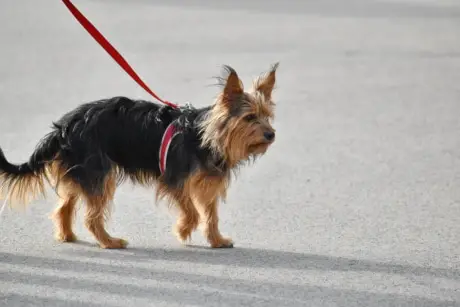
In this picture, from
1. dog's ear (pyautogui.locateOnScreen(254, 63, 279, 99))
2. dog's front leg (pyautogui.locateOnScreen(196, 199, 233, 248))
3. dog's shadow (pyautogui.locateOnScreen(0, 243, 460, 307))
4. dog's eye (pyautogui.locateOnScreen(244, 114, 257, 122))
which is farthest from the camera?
dog's front leg (pyautogui.locateOnScreen(196, 199, 233, 248))

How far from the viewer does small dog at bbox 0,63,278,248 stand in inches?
281

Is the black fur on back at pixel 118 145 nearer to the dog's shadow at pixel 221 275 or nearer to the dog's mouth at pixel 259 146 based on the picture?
the dog's mouth at pixel 259 146

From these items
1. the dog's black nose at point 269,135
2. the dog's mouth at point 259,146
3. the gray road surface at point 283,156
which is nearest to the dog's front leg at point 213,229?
the gray road surface at point 283,156

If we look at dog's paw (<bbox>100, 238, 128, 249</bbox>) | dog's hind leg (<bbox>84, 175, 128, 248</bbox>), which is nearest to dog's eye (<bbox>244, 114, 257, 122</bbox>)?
dog's hind leg (<bbox>84, 175, 128, 248</bbox>)

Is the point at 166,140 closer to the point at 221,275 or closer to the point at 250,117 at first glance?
the point at 250,117

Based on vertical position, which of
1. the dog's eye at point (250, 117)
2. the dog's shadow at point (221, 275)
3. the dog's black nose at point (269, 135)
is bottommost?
the dog's shadow at point (221, 275)

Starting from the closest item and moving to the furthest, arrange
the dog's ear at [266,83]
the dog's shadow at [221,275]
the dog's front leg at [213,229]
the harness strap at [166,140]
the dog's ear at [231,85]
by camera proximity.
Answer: the dog's shadow at [221,275] → the dog's ear at [231,85] → the dog's ear at [266,83] → the harness strap at [166,140] → the dog's front leg at [213,229]

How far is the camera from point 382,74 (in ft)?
46.6

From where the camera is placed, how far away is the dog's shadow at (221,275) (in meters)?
6.38

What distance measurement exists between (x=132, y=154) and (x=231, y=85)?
0.88 meters

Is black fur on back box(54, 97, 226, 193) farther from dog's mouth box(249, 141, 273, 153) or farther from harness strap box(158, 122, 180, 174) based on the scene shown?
dog's mouth box(249, 141, 273, 153)

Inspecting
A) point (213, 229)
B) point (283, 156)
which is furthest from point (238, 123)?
point (283, 156)

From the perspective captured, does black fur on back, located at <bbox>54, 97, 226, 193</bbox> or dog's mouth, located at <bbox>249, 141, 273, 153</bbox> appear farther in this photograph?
black fur on back, located at <bbox>54, 97, 226, 193</bbox>

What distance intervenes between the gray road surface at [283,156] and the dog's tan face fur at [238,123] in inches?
29.4
